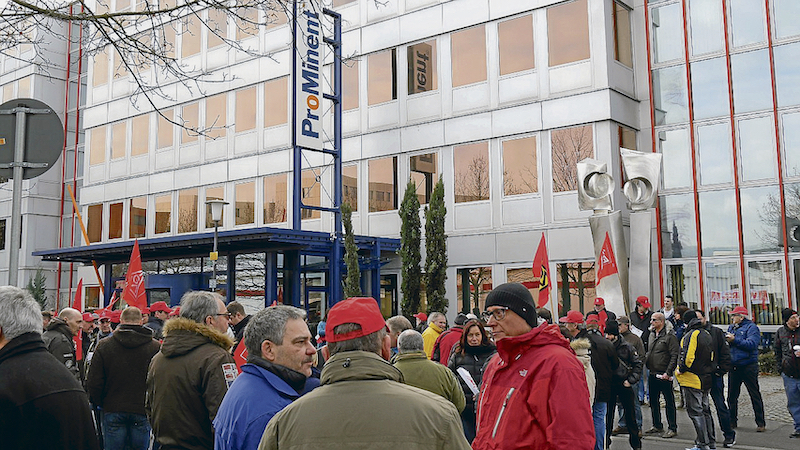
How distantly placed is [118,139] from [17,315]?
31216mm

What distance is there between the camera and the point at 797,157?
20.3 metres

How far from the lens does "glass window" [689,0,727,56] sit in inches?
848

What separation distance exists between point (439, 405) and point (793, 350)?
1199 centimetres

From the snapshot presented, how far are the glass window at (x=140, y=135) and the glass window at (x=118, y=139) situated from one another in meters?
0.59

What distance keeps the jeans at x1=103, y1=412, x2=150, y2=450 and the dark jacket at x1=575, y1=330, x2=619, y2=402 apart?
6.04 meters

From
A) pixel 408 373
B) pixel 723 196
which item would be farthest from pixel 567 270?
pixel 408 373

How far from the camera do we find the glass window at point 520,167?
22.1 m

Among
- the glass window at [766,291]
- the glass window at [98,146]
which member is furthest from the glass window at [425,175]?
the glass window at [98,146]

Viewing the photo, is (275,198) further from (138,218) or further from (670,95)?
(670,95)

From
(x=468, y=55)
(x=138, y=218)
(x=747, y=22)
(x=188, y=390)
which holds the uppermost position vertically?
(x=747, y=22)

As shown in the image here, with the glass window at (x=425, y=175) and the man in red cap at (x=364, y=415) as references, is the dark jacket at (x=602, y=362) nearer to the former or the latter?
the man in red cap at (x=364, y=415)

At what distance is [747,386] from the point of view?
13.4 m

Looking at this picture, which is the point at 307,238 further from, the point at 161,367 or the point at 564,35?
the point at 161,367

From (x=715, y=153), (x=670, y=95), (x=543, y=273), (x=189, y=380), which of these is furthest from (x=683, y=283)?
(x=189, y=380)
